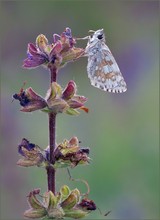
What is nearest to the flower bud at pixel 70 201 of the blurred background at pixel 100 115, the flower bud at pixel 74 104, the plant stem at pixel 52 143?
the plant stem at pixel 52 143

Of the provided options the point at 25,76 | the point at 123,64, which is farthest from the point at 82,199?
the point at 123,64

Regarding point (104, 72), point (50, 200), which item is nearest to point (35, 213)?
point (50, 200)

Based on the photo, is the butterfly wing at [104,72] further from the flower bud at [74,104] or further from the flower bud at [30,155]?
the flower bud at [30,155]

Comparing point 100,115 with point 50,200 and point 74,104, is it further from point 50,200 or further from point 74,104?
point 50,200

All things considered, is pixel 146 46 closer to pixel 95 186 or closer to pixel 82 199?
pixel 95 186

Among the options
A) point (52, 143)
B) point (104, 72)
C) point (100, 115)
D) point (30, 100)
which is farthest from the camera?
point (100, 115)
